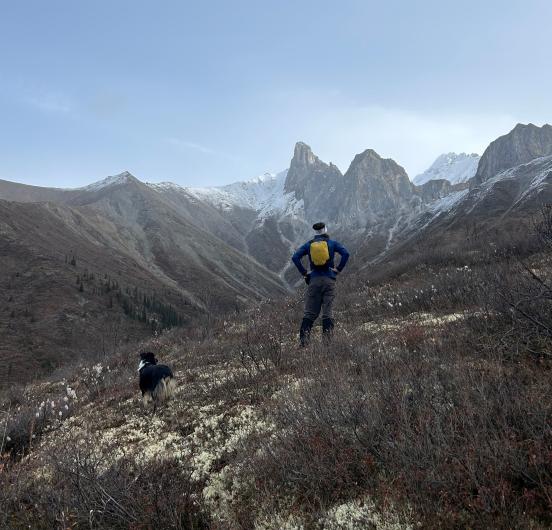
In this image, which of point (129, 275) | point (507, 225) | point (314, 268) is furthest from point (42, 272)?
point (507, 225)

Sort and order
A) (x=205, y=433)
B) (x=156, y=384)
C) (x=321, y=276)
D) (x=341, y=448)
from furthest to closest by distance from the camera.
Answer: (x=321, y=276) → (x=156, y=384) → (x=205, y=433) → (x=341, y=448)

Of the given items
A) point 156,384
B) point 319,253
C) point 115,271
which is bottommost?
point 115,271

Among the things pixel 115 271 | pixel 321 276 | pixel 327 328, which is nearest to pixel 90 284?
pixel 115 271

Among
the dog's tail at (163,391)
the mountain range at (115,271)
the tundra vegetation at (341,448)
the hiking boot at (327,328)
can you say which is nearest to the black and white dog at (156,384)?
the dog's tail at (163,391)

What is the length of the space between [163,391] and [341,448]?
18.1 ft

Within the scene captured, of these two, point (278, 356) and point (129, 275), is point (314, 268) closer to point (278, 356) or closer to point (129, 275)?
point (278, 356)

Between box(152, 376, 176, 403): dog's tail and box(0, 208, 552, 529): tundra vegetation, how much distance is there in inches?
18.3

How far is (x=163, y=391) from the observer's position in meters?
8.32

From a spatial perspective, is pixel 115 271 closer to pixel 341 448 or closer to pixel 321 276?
pixel 321 276

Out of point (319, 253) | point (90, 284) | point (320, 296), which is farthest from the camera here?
point (90, 284)

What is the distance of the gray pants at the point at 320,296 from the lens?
9.94 m

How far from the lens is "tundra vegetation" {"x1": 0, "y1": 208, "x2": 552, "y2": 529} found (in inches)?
119

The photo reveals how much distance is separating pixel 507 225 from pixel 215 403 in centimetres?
9903

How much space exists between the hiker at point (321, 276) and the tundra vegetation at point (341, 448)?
5.93 ft
